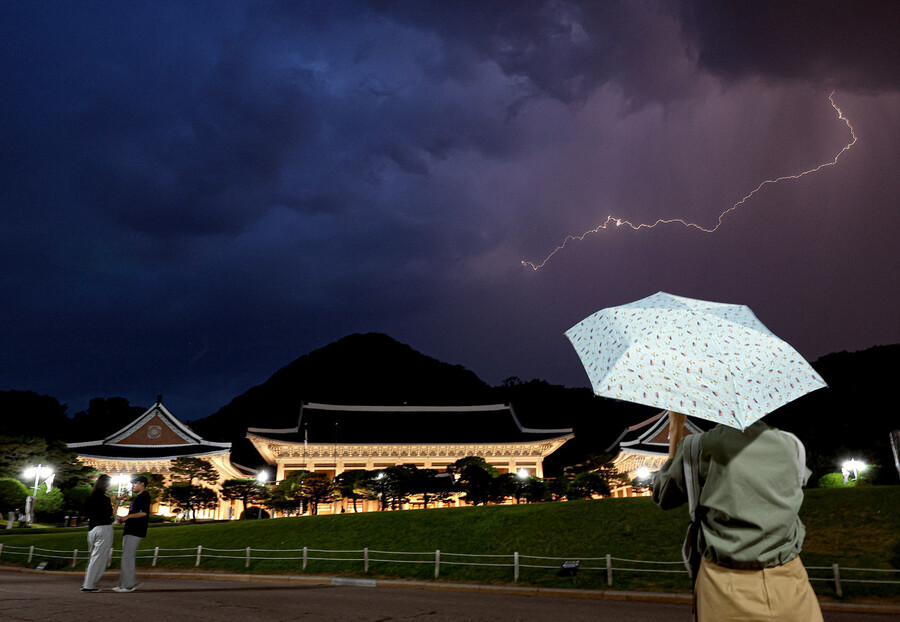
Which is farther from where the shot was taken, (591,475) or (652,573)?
(591,475)

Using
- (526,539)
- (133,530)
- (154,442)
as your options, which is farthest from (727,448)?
(154,442)

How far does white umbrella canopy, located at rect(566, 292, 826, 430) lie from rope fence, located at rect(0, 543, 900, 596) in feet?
31.7

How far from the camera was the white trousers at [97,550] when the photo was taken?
8945 millimetres

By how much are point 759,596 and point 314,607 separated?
7582 millimetres

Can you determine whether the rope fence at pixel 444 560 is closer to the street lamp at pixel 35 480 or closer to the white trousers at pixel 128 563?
the white trousers at pixel 128 563

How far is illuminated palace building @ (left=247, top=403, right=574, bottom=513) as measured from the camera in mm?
35344

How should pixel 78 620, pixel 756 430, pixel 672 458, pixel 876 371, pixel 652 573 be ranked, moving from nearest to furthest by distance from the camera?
pixel 756 430, pixel 672 458, pixel 78 620, pixel 652 573, pixel 876 371

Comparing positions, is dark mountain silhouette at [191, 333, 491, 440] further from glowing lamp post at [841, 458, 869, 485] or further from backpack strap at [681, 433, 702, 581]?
backpack strap at [681, 433, 702, 581]

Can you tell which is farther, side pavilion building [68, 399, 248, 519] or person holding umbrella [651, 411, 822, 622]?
side pavilion building [68, 399, 248, 519]

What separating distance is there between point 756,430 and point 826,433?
3355 cm

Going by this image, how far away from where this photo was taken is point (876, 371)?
107 feet

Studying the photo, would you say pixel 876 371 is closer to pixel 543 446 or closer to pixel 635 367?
pixel 543 446

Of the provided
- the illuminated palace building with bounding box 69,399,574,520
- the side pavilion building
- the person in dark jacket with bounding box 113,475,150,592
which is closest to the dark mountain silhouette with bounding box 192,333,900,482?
the illuminated palace building with bounding box 69,399,574,520

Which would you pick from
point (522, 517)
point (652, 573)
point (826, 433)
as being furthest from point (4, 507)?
point (826, 433)
